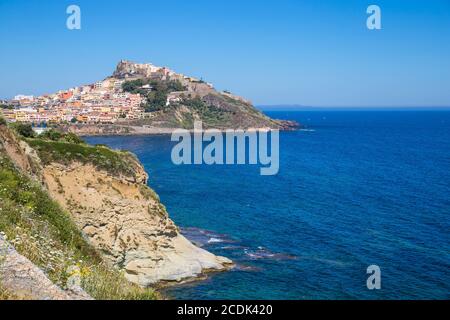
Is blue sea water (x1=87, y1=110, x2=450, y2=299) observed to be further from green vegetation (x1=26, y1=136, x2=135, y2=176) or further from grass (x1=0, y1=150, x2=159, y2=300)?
grass (x1=0, y1=150, x2=159, y2=300)

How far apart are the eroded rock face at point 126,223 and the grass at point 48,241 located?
42.5 feet

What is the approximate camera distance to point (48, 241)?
12.0m

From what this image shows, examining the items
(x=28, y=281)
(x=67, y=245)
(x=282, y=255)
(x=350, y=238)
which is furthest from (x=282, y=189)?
(x=28, y=281)

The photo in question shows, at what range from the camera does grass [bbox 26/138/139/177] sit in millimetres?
32906

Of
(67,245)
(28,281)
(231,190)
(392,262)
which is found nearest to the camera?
(28,281)

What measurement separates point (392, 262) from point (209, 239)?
16.0 meters

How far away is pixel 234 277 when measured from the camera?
113 ft

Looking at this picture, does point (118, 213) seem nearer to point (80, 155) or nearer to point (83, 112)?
Answer: point (80, 155)

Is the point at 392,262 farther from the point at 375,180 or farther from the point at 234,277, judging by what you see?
the point at 375,180

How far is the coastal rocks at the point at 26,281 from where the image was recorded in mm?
8164

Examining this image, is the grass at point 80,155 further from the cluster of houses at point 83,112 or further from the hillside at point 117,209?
the cluster of houses at point 83,112

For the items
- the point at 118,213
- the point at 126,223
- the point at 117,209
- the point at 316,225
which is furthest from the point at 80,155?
the point at 316,225

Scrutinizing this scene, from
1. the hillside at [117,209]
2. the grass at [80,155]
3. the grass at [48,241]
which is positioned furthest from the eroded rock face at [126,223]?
the grass at [48,241]

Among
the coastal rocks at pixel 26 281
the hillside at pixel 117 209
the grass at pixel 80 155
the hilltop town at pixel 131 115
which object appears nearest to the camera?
the coastal rocks at pixel 26 281
